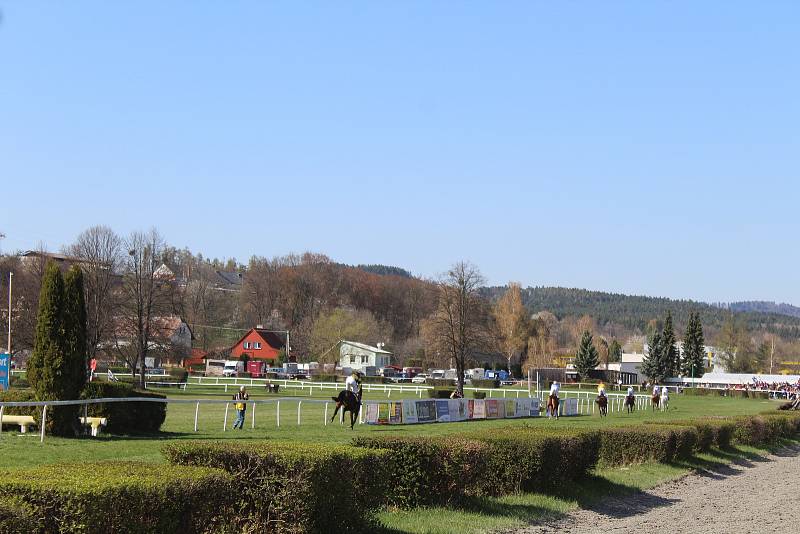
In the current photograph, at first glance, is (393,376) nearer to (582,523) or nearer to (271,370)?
(271,370)

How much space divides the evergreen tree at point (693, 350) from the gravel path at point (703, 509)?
104912 millimetres

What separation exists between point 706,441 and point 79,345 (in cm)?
1781

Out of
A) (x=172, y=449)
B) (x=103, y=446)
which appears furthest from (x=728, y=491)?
(x=172, y=449)

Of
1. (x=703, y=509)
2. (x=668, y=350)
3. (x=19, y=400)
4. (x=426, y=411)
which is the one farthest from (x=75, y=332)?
(x=668, y=350)

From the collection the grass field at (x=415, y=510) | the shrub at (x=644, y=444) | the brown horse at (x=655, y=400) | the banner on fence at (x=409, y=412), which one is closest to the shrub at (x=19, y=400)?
the grass field at (x=415, y=510)

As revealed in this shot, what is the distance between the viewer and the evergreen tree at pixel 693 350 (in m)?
125

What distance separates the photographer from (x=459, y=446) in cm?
1422

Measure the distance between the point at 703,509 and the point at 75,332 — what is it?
13.9m

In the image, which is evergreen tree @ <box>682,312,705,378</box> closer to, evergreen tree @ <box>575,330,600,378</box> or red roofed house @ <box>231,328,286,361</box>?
evergreen tree @ <box>575,330,600,378</box>

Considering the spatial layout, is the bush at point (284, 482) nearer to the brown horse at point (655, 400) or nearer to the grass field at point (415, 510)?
the grass field at point (415, 510)

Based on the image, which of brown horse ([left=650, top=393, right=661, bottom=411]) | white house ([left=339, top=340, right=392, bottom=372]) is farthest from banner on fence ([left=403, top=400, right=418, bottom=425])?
white house ([left=339, top=340, right=392, bottom=372])

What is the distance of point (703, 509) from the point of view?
17016mm

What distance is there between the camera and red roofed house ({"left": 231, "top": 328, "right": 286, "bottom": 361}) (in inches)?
4370

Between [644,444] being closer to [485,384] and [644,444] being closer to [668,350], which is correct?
[485,384]
